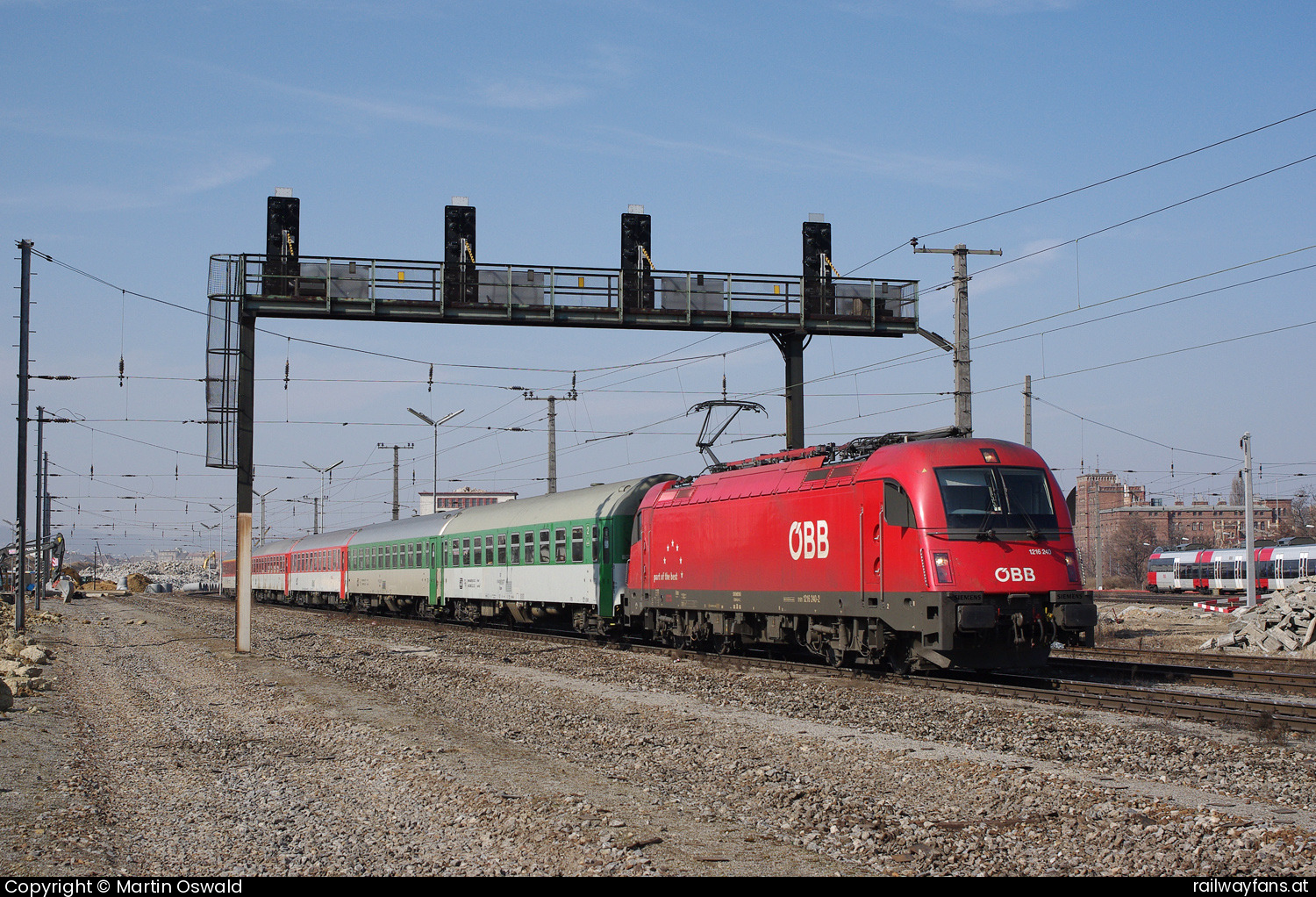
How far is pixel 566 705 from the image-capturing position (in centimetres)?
1555

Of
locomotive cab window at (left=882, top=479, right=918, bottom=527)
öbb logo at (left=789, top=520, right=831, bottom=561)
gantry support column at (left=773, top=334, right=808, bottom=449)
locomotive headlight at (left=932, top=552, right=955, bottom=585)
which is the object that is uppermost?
gantry support column at (left=773, top=334, right=808, bottom=449)

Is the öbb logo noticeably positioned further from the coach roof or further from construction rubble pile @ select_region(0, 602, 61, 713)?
construction rubble pile @ select_region(0, 602, 61, 713)

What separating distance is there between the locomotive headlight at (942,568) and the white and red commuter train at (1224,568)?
43.0 m

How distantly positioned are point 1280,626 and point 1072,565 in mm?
10686

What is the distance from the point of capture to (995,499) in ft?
52.1

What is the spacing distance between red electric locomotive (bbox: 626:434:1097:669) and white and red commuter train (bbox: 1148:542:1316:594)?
40697mm

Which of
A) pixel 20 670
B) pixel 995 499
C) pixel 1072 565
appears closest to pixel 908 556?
pixel 995 499

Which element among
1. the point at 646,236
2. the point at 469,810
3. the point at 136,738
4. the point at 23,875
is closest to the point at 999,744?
the point at 469,810

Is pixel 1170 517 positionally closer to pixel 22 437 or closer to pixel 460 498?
pixel 460 498

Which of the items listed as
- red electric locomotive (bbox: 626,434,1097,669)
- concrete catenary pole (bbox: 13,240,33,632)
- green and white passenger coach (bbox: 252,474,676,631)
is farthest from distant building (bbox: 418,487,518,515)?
red electric locomotive (bbox: 626,434,1097,669)

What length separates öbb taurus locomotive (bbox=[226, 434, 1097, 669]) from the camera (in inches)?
611

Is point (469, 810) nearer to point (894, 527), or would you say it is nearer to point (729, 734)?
point (729, 734)

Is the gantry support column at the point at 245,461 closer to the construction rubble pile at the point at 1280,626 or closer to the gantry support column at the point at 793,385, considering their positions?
the gantry support column at the point at 793,385
